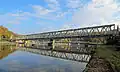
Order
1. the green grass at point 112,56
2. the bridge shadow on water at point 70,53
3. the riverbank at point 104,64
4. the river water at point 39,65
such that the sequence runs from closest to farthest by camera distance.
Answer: the riverbank at point 104,64 → the green grass at point 112,56 → the river water at point 39,65 → the bridge shadow on water at point 70,53

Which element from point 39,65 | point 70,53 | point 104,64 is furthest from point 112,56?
point 70,53

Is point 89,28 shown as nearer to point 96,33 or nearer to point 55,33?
point 96,33

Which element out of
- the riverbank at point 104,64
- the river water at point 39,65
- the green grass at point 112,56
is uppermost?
the green grass at point 112,56

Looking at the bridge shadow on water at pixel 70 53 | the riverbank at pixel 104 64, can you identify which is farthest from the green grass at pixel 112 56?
the bridge shadow on water at pixel 70 53

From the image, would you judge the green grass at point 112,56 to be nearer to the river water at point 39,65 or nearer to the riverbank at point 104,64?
the riverbank at point 104,64

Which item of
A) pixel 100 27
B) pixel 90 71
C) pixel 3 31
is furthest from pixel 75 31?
pixel 90 71

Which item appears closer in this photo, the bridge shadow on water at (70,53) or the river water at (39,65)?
the river water at (39,65)

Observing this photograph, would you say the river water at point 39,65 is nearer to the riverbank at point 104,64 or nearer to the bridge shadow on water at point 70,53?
the riverbank at point 104,64

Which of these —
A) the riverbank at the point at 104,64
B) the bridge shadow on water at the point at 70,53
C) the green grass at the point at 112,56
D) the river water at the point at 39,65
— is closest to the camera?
the riverbank at the point at 104,64

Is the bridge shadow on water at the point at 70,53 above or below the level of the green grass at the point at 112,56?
below

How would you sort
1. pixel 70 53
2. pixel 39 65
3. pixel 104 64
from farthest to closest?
pixel 70 53, pixel 39 65, pixel 104 64

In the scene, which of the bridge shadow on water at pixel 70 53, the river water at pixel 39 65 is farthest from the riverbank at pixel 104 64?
the bridge shadow on water at pixel 70 53

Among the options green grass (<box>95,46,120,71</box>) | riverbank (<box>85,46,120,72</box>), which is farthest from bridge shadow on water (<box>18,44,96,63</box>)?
riverbank (<box>85,46,120,72</box>)

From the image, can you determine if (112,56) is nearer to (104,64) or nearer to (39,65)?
(104,64)
